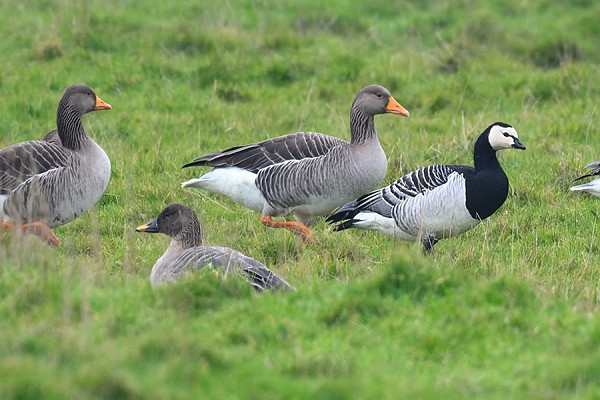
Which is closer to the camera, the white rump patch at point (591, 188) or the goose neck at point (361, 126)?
the white rump patch at point (591, 188)

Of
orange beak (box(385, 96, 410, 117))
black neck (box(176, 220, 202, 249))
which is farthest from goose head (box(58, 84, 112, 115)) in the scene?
orange beak (box(385, 96, 410, 117))

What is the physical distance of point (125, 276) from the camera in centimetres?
694

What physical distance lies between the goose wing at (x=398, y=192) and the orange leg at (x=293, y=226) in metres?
0.27

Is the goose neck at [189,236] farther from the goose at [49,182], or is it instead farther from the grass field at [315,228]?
the goose at [49,182]

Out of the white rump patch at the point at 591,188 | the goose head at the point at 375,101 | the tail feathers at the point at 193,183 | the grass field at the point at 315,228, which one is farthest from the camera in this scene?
the goose head at the point at 375,101

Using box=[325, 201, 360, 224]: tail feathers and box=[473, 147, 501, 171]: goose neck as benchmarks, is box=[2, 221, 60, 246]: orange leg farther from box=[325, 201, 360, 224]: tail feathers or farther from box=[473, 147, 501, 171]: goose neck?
box=[473, 147, 501, 171]: goose neck

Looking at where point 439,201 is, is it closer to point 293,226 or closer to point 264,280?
point 293,226

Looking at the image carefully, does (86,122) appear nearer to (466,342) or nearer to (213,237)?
(213,237)

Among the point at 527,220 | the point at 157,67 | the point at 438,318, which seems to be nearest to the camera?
the point at 438,318

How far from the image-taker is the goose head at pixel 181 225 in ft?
25.6

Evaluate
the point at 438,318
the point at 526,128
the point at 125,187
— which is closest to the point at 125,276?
the point at 438,318

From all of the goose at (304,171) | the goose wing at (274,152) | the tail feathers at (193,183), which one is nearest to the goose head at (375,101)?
the goose at (304,171)

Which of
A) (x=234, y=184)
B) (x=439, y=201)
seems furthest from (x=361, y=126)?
(x=439, y=201)

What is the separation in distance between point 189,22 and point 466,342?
1015 cm
